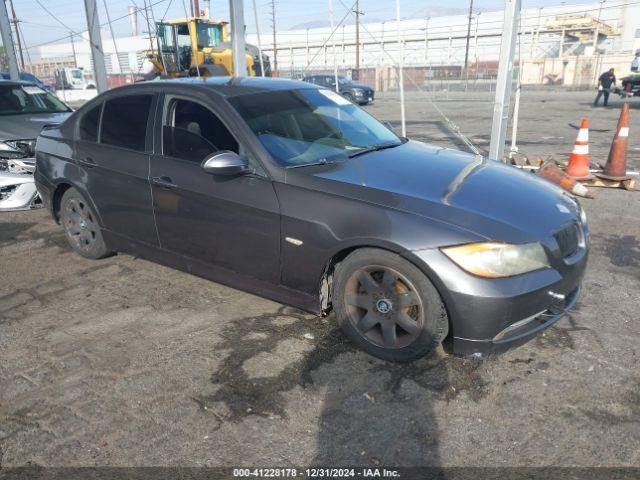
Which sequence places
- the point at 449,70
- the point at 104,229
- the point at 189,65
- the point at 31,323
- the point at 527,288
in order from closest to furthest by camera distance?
the point at 527,288 < the point at 31,323 < the point at 104,229 < the point at 189,65 < the point at 449,70

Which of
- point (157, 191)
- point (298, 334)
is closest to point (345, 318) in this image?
point (298, 334)

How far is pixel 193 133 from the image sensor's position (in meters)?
3.77

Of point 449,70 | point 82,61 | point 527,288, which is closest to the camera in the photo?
point 527,288

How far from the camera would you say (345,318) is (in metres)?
3.21

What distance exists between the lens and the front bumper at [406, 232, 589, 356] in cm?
268

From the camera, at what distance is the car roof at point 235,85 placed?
382 cm

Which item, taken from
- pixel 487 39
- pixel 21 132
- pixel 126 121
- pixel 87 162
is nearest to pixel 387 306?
pixel 126 121

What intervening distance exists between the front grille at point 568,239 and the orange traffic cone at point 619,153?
466 cm

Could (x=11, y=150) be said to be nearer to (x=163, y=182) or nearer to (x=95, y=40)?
(x=163, y=182)

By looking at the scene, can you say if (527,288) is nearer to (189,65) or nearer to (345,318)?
(345,318)

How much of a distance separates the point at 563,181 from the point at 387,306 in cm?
471

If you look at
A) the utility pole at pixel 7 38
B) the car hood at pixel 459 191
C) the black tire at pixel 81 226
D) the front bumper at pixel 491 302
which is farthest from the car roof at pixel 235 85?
the utility pole at pixel 7 38

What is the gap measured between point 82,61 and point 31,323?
8804 centimetres

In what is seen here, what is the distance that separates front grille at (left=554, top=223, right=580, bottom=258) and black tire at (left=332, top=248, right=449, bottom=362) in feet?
2.65
